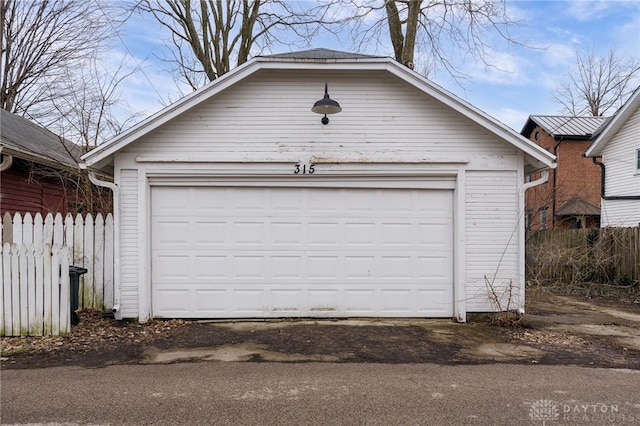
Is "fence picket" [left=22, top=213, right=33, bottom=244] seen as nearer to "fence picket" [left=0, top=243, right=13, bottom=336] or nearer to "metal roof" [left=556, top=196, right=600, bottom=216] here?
"fence picket" [left=0, top=243, right=13, bottom=336]

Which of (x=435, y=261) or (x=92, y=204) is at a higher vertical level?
(x=92, y=204)

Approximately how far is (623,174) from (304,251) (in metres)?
13.4

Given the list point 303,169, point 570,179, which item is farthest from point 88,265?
point 570,179

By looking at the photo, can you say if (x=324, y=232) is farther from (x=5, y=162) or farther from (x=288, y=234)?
(x=5, y=162)

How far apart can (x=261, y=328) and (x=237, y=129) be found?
10.6 feet

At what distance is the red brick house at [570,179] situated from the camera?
68.3ft

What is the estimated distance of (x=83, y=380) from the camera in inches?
171

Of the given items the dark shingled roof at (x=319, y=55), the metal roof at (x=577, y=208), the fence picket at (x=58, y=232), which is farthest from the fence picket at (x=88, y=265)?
the metal roof at (x=577, y=208)

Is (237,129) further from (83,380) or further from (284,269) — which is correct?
(83,380)

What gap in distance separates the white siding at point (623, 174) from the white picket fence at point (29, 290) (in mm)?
16244

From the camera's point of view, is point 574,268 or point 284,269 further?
point 574,268

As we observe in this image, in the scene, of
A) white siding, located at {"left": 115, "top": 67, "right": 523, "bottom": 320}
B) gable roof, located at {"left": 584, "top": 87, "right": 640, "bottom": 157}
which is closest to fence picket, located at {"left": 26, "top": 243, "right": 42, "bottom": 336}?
white siding, located at {"left": 115, "top": 67, "right": 523, "bottom": 320}

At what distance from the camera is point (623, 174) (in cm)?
1449

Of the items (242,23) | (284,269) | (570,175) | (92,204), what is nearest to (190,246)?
(284,269)
